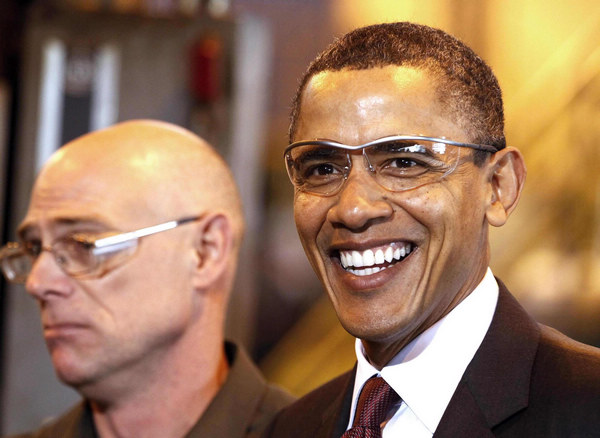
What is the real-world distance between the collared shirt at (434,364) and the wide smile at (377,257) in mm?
139

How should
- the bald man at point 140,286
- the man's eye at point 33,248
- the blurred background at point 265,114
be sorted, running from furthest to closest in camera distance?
the blurred background at point 265,114, the man's eye at point 33,248, the bald man at point 140,286

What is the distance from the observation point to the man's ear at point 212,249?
88.7 inches

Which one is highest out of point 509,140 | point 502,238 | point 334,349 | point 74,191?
point 74,191

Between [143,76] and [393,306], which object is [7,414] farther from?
[393,306]

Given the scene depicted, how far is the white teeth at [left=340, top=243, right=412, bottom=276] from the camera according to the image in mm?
1495

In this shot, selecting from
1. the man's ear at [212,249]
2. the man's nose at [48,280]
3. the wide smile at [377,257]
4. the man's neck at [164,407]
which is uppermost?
the wide smile at [377,257]

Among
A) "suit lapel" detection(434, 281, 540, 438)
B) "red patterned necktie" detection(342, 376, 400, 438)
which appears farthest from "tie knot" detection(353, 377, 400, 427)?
"suit lapel" detection(434, 281, 540, 438)

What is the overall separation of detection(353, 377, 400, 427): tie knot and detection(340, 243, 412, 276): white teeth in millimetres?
211

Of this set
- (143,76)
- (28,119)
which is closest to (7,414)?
(28,119)

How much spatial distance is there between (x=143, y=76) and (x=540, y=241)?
2.25 metres

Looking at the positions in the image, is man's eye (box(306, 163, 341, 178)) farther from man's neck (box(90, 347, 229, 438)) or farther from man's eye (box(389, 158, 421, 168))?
man's neck (box(90, 347, 229, 438))

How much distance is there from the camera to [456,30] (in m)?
5.86

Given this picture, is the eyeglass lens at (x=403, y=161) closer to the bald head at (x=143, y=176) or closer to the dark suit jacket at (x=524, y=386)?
the dark suit jacket at (x=524, y=386)

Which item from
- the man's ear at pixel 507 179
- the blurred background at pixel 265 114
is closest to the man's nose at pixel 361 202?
the man's ear at pixel 507 179
